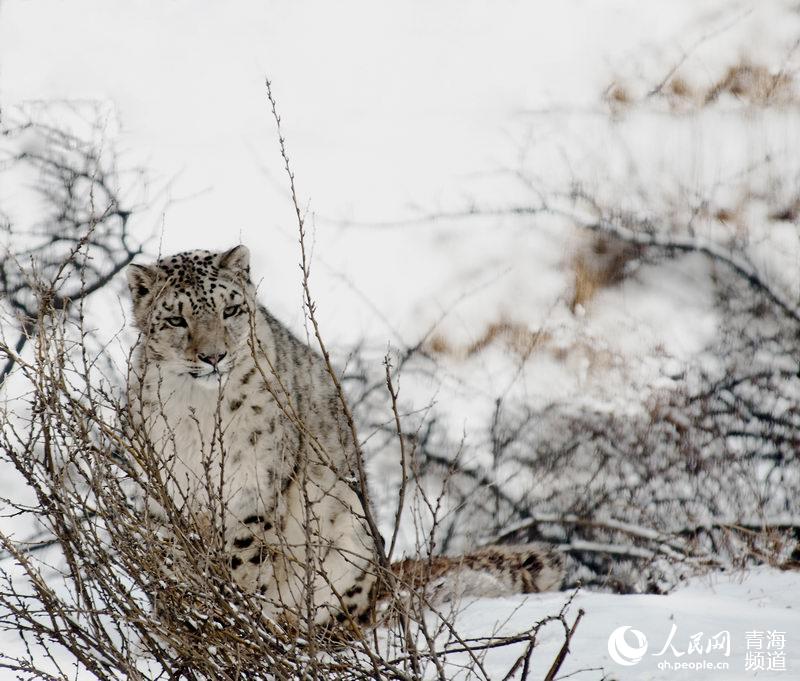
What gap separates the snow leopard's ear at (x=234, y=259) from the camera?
5156mm

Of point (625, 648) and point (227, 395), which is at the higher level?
point (227, 395)

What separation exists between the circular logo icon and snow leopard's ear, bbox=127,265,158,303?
2.79m

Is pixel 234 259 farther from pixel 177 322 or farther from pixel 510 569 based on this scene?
pixel 510 569

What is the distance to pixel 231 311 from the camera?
16.8 ft

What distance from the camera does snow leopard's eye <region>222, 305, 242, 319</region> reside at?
200 inches

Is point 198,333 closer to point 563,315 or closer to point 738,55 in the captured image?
point 563,315

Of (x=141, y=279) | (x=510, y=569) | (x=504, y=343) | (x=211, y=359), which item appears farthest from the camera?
(x=504, y=343)

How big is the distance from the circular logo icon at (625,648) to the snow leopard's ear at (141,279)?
2.79 meters

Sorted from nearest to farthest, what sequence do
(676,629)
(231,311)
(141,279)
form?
(676,629), (141,279), (231,311)

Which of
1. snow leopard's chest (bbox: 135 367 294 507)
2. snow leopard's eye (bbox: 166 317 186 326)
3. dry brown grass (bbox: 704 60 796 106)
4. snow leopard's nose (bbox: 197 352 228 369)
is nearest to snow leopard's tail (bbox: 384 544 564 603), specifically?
snow leopard's chest (bbox: 135 367 294 507)

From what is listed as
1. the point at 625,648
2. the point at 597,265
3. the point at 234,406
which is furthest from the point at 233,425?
the point at 597,265

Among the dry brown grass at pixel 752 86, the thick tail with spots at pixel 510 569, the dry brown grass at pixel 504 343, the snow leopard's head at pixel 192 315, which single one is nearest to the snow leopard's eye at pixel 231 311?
the snow leopard's head at pixel 192 315

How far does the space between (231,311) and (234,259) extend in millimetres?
290

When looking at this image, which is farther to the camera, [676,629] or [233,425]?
[233,425]
